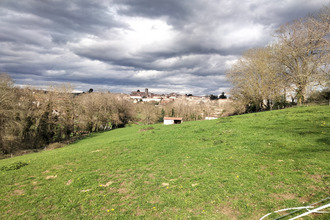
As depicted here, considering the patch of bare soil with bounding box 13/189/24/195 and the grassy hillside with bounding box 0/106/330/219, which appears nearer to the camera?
the grassy hillside with bounding box 0/106/330/219

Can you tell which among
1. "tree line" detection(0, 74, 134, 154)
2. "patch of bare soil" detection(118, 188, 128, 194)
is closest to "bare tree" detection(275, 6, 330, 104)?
"patch of bare soil" detection(118, 188, 128, 194)

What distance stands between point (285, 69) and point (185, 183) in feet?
127

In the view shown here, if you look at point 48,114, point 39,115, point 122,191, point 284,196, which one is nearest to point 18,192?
point 122,191

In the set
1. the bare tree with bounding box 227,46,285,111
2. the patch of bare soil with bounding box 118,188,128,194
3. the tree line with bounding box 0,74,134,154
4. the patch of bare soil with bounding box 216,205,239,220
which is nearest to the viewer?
the patch of bare soil with bounding box 216,205,239,220

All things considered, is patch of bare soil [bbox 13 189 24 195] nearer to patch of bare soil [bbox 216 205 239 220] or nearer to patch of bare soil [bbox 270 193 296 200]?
patch of bare soil [bbox 216 205 239 220]

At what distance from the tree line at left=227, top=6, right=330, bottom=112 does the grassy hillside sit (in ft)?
77.7

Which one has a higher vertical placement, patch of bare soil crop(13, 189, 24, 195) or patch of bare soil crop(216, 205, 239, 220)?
patch of bare soil crop(216, 205, 239, 220)

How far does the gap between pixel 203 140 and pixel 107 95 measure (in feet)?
171

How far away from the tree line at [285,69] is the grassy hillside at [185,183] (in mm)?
23683

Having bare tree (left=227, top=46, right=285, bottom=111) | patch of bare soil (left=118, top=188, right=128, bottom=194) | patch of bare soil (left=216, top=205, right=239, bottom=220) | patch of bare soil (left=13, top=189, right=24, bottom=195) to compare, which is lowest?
patch of bare soil (left=13, top=189, right=24, bottom=195)

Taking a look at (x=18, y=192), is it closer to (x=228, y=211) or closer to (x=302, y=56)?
(x=228, y=211)

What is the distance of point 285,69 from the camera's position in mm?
34719

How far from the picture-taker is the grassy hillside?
5.81 meters

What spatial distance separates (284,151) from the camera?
9445 millimetres
